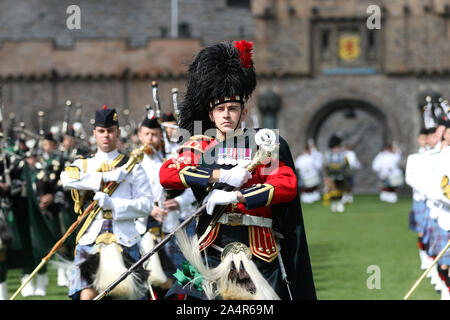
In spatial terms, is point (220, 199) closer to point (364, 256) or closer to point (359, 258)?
point (359, 258)

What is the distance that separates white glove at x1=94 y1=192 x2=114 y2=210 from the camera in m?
7.09

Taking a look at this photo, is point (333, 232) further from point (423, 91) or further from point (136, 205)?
point (423, 91)

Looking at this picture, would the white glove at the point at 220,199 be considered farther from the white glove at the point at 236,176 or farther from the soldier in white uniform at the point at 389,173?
the soldier in white uniform at the point at 389,173

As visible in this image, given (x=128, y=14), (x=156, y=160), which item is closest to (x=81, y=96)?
(x=128, y=14)

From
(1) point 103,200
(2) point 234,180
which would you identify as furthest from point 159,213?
(2) point 234,180

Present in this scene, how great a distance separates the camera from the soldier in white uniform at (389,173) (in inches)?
1127

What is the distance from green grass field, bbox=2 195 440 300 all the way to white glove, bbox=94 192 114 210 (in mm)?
2881

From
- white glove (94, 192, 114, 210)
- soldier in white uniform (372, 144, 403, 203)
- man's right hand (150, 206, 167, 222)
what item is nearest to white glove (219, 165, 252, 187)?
white glove (94, 192, 114, 210)

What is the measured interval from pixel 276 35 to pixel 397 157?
7.30 m

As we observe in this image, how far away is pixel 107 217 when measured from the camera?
288 inches

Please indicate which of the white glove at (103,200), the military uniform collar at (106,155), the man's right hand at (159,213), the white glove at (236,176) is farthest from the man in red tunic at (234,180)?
the man's right hand at (159,213)

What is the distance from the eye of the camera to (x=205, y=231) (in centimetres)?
493

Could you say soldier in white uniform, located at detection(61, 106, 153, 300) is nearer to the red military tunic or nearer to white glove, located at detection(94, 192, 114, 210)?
white glove, located at detection(94, 192, 114, 210)

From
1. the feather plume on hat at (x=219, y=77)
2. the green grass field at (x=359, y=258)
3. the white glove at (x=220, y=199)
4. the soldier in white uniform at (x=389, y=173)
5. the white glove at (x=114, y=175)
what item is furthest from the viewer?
the soldier in white uniform at (x=389, y=173)
